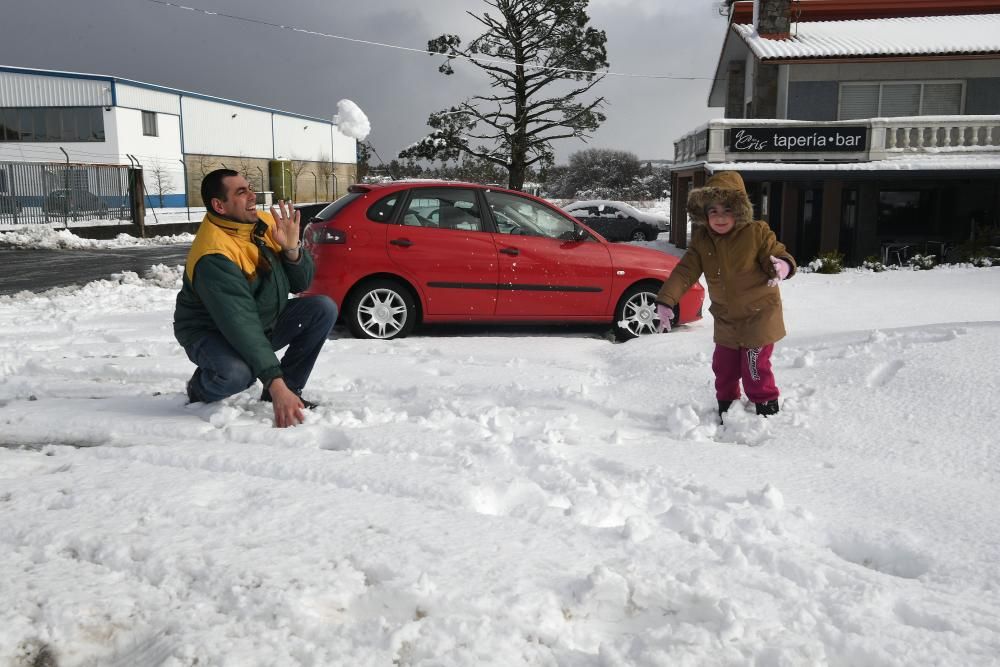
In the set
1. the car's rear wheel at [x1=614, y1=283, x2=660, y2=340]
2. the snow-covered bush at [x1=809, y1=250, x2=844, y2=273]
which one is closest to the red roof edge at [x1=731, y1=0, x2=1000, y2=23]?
the snow-covered bush at [x1=809, y1=250, x2=844, y2=273]

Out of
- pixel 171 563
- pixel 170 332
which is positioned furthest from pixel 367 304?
pixel 171 563

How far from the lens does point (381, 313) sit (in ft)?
25.4

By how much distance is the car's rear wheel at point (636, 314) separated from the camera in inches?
318

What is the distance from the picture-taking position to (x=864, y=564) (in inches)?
118

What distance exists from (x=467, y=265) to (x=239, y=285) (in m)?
3.71

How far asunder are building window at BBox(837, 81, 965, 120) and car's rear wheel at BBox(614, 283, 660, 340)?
14477 millimetres

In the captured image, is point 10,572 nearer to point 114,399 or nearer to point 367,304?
point 114,399

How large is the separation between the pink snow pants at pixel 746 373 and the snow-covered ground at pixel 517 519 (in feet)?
0.54

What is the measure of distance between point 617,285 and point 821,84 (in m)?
14.3

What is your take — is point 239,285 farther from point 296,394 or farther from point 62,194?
point 62,194

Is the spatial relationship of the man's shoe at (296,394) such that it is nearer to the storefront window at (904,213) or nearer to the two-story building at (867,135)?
the two-story building at (867,135)

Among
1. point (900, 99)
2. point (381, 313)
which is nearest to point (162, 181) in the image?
point (900, 99)

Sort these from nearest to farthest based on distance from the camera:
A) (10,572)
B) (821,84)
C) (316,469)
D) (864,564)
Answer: (10,572)
(864,564)
(316,469)
(821,84)

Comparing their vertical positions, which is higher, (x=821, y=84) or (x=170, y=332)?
(x=821, y=84)
